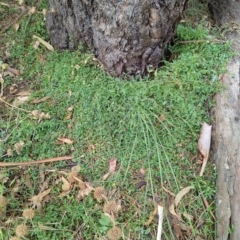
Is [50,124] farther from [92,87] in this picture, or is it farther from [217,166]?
[217,166]

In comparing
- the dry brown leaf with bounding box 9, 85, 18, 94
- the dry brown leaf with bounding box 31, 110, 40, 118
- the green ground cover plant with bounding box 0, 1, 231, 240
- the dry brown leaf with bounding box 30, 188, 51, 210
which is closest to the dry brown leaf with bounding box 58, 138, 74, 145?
the green ground cover plant with bounding box 0, 1, 231, 240

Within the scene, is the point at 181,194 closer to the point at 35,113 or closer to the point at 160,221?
the point at 160,221

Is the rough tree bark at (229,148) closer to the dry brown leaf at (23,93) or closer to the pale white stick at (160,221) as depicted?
the pale white stick at (160,221)

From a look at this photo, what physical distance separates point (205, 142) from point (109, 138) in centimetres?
43

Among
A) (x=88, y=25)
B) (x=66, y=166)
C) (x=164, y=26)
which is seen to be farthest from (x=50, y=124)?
(x=164, y=26)

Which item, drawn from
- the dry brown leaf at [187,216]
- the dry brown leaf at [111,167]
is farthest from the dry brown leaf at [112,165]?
the dry brown leaf at [187,216]

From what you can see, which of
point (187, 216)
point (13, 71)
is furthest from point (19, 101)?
point (187, 216)

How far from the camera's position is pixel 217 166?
1617 millimetres

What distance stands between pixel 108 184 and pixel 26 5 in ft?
3.89

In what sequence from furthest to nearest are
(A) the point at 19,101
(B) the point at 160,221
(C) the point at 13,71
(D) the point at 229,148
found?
(C) the point at 13,71, (A) the point at 19,101, (D) the point at 229,148, (B) the point at 160,221

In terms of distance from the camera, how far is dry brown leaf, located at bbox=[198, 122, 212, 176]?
5.35ft

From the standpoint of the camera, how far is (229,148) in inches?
64.2

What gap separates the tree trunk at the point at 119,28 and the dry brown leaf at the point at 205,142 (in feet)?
1.34

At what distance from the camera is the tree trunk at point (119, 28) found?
5.29 ft
